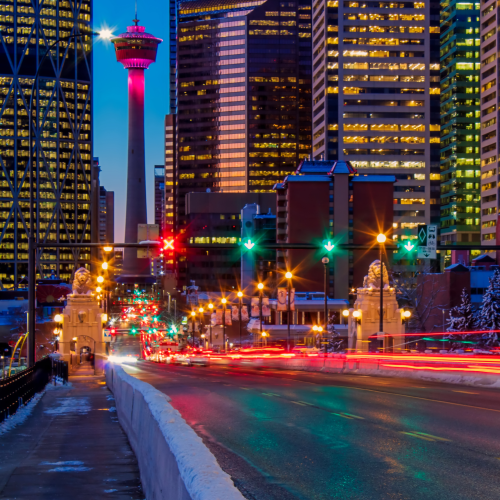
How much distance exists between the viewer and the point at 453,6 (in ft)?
614

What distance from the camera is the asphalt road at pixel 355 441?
915cm

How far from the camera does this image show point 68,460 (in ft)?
40.4

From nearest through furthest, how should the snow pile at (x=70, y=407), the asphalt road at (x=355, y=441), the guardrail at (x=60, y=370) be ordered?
the asphalt road at (x=355, y=441), the snow pile at (x=70, y=407), the guardrail at (x=60, y=370)

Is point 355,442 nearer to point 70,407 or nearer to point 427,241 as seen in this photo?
point 70,407

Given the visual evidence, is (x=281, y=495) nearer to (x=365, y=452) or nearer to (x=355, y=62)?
(x=365, y=452)

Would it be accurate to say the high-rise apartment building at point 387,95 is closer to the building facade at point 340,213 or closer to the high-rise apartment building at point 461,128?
Result: the high-rise apartment building at point 461,128

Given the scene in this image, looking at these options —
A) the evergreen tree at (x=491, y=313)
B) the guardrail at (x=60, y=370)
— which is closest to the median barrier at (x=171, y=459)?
the guardrail at (x=60, y=370)

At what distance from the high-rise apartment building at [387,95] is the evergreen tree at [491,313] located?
87.2 m

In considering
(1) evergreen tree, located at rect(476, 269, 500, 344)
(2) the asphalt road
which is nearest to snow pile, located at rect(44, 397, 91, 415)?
(2) the asphalt road

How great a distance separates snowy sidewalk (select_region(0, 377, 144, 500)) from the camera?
998 centimetres

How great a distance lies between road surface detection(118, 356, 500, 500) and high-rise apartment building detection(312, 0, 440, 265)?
468ft

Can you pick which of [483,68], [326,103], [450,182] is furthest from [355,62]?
[450,182]

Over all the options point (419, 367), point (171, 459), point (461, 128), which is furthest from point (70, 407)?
point (461, 128)

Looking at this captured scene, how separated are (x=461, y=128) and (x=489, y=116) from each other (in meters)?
34.2
